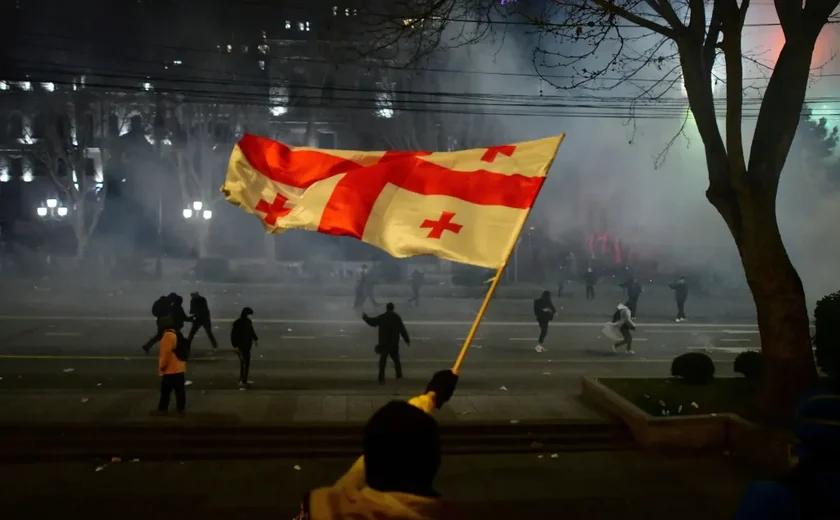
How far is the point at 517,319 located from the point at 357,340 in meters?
6.81

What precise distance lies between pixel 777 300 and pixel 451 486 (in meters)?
4.07

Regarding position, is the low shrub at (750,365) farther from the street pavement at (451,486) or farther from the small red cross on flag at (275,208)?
the small red cross on flag at (275,208)

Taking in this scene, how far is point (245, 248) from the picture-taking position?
138 feet

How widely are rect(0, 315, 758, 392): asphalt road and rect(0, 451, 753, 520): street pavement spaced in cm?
359

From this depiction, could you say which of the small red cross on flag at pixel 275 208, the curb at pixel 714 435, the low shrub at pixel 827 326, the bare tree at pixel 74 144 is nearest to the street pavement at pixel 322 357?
the curb at pixel 714 435

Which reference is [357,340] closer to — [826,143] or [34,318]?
[34,318]

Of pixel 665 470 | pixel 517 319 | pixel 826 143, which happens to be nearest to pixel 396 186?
pixel 665 470

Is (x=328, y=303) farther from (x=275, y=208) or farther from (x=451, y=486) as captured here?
(x=275, y=208)

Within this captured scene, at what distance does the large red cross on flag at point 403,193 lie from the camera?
411cm

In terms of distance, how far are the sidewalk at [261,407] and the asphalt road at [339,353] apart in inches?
40.0

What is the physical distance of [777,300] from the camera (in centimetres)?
783

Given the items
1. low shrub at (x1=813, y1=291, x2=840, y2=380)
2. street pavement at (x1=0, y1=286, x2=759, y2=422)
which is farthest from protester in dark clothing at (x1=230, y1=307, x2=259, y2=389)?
low shrub at (x1=813, y1=291, x2=840, y2=380)

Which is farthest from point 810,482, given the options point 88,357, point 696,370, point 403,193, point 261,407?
point 88,357

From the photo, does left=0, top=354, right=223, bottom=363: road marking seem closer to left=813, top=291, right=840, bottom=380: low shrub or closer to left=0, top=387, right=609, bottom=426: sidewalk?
left=0, top=387, right=609, bottom=426: sidewalk
